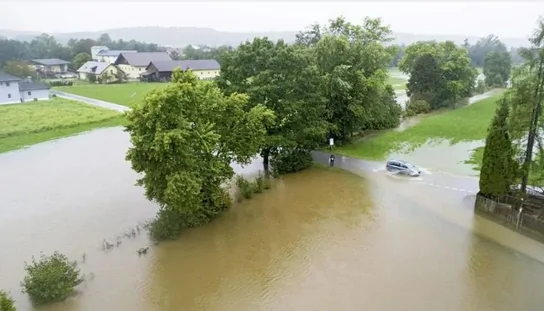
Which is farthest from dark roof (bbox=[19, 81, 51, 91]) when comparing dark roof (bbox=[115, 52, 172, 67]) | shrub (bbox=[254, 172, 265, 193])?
shrub (bbox=[254, 172, 265, 193])

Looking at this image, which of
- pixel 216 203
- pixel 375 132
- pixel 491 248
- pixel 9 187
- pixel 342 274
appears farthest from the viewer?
pixel 375 132

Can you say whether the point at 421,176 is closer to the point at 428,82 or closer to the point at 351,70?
the point at 351,70

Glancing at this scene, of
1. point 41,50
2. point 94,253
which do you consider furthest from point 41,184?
point 41,50

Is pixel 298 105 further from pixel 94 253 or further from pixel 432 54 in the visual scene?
pixel 432 54

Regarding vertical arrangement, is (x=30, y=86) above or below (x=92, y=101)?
above

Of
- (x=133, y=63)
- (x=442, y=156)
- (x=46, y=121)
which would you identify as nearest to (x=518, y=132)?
(x=442, y=156)
